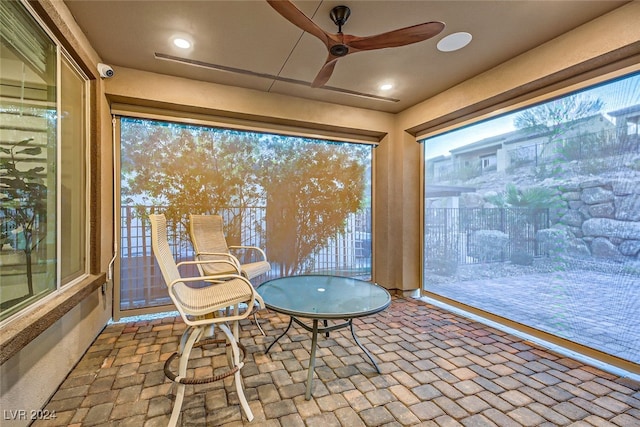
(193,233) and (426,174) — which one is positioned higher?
(426,174)

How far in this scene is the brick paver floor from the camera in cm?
Result: 163

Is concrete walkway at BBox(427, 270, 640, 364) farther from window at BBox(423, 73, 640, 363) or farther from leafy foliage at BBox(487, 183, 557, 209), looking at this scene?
leafy foliage at BBox(487, 183, 557, 209)

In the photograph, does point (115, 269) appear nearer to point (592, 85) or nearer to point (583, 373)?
point (583, 373)

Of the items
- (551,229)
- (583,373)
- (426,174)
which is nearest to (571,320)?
(583,373)

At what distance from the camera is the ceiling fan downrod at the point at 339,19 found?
184 cm

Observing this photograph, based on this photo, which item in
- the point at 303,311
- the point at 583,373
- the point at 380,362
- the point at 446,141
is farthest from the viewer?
the point at 446,141

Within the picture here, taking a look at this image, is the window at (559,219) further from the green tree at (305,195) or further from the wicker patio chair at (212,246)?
the wicker patio chair at (212,246)

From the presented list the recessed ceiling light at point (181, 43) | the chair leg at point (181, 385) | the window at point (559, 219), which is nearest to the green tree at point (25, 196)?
the chair leg at point (181, 385)

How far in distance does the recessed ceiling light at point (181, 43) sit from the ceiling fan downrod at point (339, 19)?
1.24 m

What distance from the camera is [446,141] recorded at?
3.65 m

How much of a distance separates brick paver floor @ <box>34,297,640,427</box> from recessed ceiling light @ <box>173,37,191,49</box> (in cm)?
262

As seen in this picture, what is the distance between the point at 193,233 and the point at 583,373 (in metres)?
3.51

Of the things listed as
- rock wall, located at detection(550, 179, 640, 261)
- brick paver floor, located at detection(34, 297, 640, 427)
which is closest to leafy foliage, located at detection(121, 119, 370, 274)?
brick paver floor, located at detection(34, 297, 640, 427)

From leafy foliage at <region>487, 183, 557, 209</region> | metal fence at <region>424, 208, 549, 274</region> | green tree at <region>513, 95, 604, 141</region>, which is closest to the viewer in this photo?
green tree at <region>513, 95, 604, 141</region>
